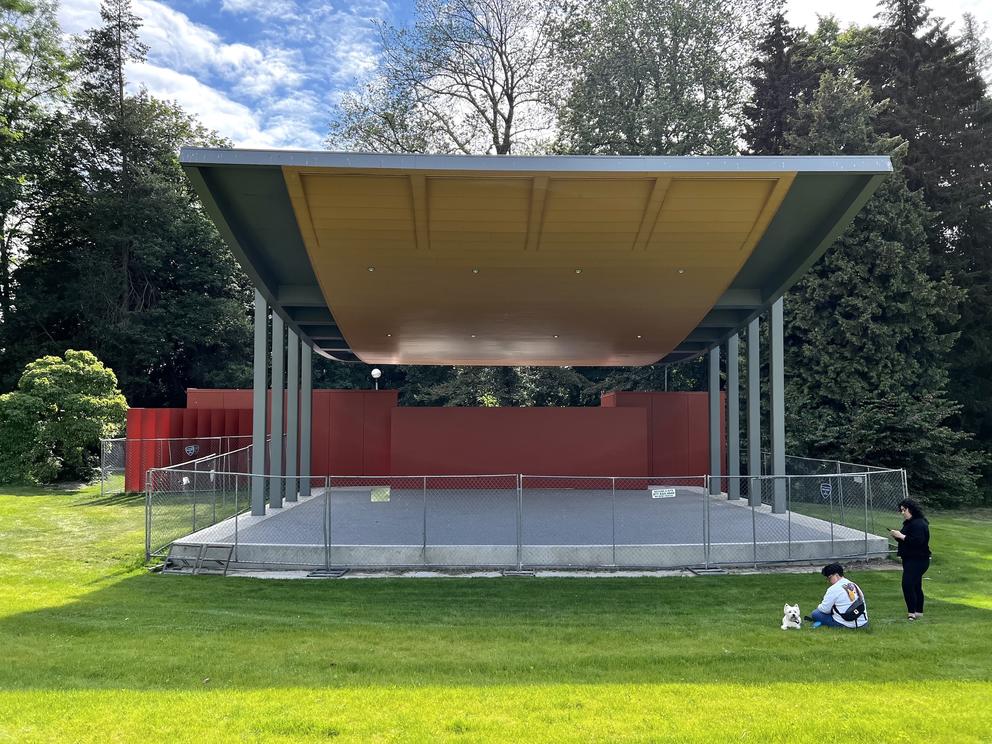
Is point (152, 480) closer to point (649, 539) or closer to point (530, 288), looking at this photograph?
point (530, 288)

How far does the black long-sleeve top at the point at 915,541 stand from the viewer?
27.1 ft

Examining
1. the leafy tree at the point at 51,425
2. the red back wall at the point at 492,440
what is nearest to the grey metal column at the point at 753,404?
the red back wall at the point at 492,440

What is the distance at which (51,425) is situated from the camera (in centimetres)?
2372

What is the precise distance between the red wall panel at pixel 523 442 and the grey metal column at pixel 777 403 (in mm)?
7000

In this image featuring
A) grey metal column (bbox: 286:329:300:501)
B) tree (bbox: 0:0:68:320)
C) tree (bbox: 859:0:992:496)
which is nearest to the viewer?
grey metal column (bbox: 286:329:300:501)

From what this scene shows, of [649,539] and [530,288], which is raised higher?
[530,288]

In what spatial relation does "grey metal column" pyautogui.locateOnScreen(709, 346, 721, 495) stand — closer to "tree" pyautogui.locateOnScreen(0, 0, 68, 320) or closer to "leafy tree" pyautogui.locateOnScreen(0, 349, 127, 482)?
"leafy tree" pyautogui.locateOnScreen(0, 349, 127, 482)

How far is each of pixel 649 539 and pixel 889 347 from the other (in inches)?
689

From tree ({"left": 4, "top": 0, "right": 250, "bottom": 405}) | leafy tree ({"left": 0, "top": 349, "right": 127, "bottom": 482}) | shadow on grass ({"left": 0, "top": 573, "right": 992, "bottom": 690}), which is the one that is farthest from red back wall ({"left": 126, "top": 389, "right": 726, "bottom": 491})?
tree ({"left": 4, "top": 0, "right": 250, "bottom": 405})

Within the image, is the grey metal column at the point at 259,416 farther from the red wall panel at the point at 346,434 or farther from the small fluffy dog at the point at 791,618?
the small fluffy dog at the point at 791,618

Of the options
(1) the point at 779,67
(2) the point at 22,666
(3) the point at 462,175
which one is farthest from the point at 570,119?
(2) the point at 22,666

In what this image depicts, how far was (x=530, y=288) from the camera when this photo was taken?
528 inches

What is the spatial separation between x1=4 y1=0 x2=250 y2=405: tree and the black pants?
3430 cm

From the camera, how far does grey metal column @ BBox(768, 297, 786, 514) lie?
578 inches
